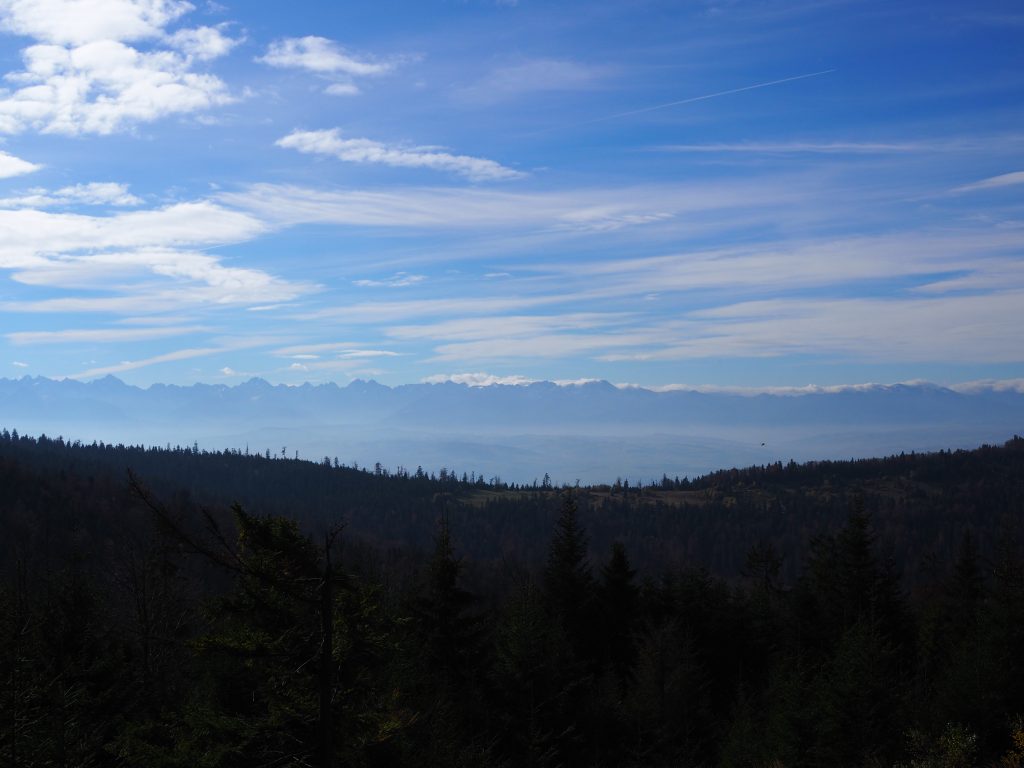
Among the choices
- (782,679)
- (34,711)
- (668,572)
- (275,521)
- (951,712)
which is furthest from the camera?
(668,572)

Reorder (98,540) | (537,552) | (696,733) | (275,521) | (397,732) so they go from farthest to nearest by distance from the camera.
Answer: (537,552), (98,540), (696,733), (397,732), (275,521)

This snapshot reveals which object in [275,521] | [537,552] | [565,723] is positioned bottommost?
[537,552]

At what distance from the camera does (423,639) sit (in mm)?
33625

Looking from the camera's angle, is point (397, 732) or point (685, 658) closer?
point (397, 732)

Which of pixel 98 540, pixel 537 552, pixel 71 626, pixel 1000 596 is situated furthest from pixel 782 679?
pixel 537 552

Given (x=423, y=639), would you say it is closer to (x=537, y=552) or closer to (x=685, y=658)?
(x=685, y=658)

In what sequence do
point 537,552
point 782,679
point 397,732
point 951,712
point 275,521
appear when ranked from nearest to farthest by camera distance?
point 275,521 → point 397,732 → point 951,712 → point 782,679 → point 537,552

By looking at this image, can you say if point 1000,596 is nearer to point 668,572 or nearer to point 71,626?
point 668,572

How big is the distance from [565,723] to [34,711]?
16.2 meters

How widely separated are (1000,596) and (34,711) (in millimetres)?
35350

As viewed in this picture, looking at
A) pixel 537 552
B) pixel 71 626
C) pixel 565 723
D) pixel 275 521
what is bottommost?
pixel 537 552

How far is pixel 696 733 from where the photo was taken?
117 feet

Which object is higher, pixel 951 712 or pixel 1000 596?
pixel 1000 596

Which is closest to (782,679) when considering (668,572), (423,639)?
(423,639)
